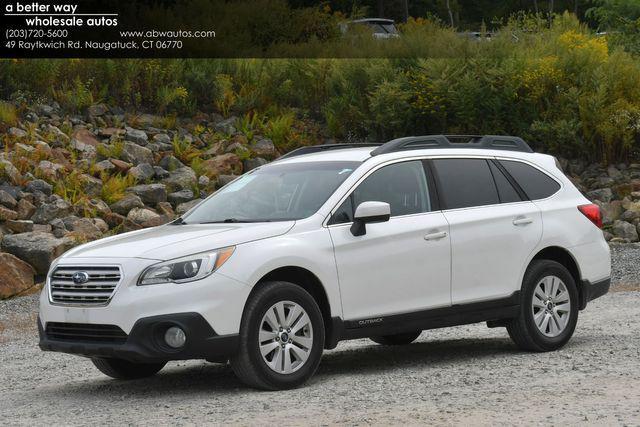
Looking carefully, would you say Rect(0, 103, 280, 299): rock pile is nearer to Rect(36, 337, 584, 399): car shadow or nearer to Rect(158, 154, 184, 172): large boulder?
Rect(158, 154, 184, 172): large boulder

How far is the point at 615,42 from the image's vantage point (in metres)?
27.8

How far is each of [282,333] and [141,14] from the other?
17152 millimetres

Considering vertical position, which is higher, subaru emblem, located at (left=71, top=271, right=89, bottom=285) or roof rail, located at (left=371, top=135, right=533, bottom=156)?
roof rail, located at (left=371, top=135, right=533, bottom=156)

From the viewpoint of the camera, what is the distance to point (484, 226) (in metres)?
9.86

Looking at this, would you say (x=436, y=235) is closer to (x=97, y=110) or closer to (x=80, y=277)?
(x=80, y=277)

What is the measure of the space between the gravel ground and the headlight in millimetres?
873

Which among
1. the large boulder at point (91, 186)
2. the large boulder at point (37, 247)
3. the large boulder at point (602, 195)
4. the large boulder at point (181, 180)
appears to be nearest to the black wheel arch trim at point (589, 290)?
the large boulder at point (37, 247)

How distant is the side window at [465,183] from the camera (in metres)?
9.84

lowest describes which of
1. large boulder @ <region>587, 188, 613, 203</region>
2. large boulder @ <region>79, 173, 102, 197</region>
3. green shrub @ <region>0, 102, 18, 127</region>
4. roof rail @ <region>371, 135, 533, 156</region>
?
large boulder @ <region>587, 188, 613, 203</region>

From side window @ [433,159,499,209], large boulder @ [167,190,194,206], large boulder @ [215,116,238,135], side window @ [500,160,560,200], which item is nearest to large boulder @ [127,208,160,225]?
large boulder @ [167,190,194,206]

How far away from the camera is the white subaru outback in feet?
26.9

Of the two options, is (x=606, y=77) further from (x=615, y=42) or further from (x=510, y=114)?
(x=615, y=42)

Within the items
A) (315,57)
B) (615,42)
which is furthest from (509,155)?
(615,42)

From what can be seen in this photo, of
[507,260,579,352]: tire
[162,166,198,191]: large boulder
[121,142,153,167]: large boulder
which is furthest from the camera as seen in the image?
[121,142,153,167]: large boulder
